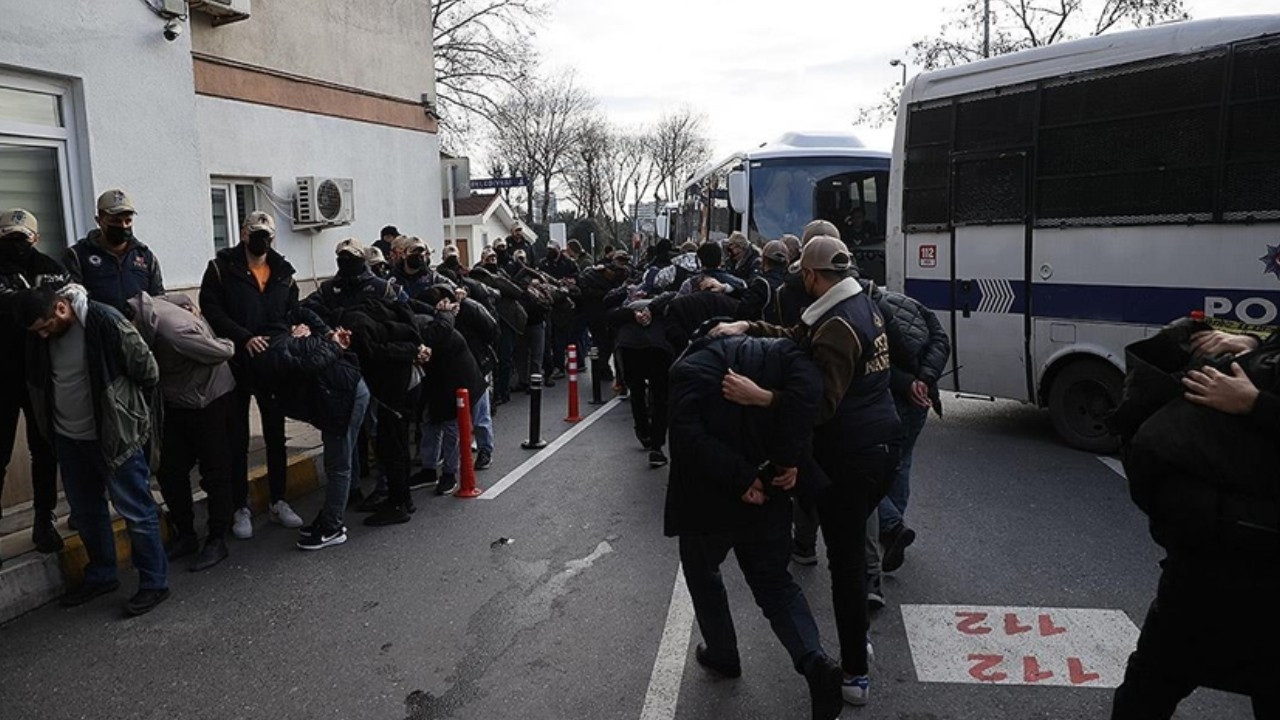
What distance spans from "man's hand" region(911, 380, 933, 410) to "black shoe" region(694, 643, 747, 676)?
1.75 m

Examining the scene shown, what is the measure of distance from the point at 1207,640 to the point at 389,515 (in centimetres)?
512

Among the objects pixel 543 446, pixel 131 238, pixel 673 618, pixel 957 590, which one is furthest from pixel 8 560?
pixel 957 590

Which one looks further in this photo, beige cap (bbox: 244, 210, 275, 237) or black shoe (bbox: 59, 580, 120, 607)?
beige cap (bbox: 244, 210, 275, 237)

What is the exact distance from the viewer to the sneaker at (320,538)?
591cm

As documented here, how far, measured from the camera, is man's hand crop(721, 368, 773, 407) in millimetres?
3408

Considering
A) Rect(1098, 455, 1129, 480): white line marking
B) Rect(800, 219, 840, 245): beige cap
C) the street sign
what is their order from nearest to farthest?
Rect(800, 219, 840, 245): beige cap < Rect(1098, 455, 1129, 480): white line marking < the street sign

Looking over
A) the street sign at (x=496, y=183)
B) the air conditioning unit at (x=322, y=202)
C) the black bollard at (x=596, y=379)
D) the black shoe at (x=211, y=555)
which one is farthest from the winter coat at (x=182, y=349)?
the street sign at (x=496, y=183)

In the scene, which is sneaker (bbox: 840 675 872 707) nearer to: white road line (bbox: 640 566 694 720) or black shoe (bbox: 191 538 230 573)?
white road line (bbox: 640 566 694 720)

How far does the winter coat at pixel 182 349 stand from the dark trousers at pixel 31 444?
0.75 m

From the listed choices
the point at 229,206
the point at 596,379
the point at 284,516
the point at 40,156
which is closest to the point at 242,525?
the point at 284,516

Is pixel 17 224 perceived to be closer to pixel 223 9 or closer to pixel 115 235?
pixel 115 235

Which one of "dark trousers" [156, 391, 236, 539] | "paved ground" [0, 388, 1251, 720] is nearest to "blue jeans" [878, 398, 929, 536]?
"paved ground" [0, 388, 1251, 720]

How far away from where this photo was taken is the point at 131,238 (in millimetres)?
5715

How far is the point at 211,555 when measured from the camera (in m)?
5.62
